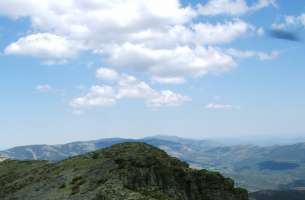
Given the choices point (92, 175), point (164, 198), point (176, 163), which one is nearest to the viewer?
point (164, 198)

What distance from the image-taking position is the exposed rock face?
234ft

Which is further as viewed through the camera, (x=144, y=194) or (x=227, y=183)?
(x=227, y=183)

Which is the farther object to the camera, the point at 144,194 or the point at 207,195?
the point at 207,195

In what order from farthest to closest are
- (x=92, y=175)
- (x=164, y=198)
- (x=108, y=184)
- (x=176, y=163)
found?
(x=176, y=163) → (x=92, y=175) → (x=108, y=184) → (x=164, y=198)

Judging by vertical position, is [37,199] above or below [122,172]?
below

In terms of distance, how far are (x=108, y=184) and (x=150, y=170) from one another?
448 inches

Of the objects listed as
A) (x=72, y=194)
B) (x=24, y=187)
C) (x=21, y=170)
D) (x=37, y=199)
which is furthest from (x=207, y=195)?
(x=21, y=170)

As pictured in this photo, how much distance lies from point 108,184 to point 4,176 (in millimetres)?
52869

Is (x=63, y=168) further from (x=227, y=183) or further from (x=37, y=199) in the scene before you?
(x=227, y=183)

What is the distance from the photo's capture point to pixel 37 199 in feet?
261

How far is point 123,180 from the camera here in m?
73.8

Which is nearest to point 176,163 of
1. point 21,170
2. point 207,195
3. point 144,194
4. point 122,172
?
point 207,195

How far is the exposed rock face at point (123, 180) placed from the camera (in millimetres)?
71438

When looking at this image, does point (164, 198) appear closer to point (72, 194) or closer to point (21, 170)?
point (72, 194)
